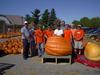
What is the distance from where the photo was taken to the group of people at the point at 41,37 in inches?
535

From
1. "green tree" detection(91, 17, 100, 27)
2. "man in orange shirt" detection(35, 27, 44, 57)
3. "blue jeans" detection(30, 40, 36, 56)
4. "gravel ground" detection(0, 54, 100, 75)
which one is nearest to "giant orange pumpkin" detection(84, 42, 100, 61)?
"gravel ground" detection(0, 54, 100, 75)

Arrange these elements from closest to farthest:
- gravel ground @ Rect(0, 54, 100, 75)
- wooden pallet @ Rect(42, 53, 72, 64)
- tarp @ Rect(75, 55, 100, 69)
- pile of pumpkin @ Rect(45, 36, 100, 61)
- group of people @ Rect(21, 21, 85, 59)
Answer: gravel ground @ Rect(0, 54, 100, 75) → tarp @ Rect(75, 55, 100, 69) → wooden pallet @ Rect(42, 53, 72, 64) → pile of pumpkin @ Rect(45, 36, 100, 61) → group of people @ Rect(21, 21, 85, 59)

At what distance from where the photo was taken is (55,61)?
1257cm

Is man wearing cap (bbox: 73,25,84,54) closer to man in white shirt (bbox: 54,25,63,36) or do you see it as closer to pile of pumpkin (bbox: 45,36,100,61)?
man in white shirt (bbox: 54,25,63,36)

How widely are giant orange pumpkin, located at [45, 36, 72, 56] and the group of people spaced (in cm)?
50

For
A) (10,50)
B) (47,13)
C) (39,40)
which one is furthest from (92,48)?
(47,13)

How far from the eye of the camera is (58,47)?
499 inches

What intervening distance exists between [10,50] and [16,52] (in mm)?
383

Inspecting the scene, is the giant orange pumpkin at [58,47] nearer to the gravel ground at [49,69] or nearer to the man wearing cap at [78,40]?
the gravel ground at [49,69]

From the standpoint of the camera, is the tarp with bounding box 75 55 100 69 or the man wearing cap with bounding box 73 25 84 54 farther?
the man wearing cap with bounding box 73 25 84 54

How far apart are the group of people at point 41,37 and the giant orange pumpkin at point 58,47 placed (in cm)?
50

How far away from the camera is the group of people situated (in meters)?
13.6

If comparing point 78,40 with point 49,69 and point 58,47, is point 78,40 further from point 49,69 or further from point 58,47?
point 49,69

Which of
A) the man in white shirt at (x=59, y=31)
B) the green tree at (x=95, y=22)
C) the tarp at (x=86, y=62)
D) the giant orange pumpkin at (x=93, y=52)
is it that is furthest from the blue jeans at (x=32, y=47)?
the green tree at (x=95, y=22)
